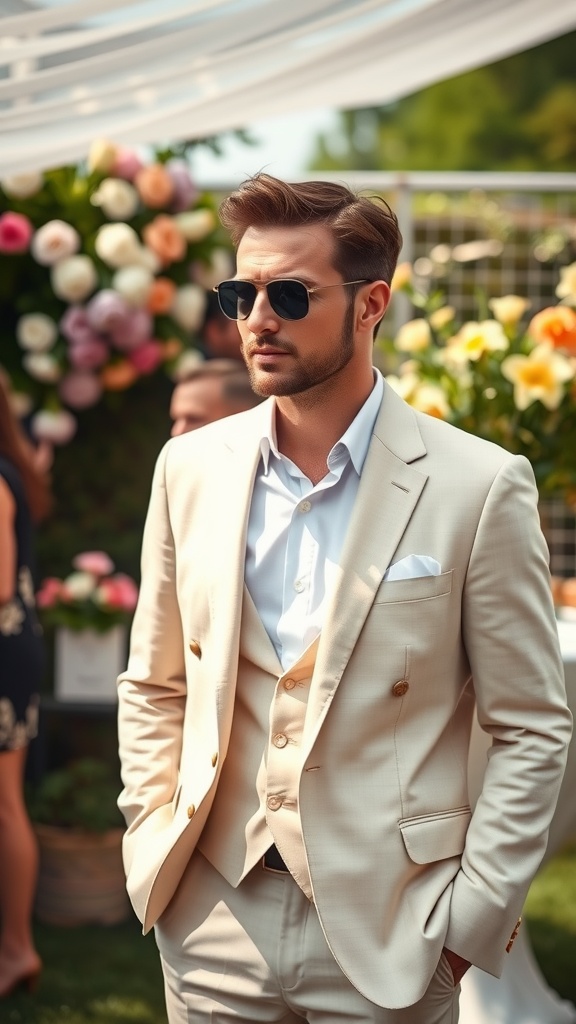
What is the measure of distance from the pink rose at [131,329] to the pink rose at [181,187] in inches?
18.5

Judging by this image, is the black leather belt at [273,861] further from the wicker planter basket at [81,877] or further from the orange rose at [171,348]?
the orange rose at [171,348]

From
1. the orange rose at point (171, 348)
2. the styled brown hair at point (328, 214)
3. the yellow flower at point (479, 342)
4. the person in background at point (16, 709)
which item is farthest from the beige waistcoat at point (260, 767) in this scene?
the orange rose at point (171, 348)

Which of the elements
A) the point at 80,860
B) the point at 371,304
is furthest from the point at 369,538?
the point at 80,860

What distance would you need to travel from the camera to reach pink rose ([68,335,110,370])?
4.77m

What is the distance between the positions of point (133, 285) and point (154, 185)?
1.41ft

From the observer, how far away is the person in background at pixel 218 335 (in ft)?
16.4

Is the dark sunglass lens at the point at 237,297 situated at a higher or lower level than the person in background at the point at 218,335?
higher

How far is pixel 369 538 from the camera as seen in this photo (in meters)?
2.14

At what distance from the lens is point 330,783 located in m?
2.10

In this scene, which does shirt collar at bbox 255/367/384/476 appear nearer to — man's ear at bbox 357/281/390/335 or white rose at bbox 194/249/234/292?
man's ear at bbox 357/281/390/335

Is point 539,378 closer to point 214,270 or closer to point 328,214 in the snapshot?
point 328,214

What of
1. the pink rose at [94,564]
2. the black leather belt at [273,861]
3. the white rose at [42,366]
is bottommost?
the pink rose at [94,564]

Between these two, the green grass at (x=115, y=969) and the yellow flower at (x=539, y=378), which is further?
the green grass at (x=115, y=969)

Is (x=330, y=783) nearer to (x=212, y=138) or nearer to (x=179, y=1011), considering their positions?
(x=179, y=1011)
